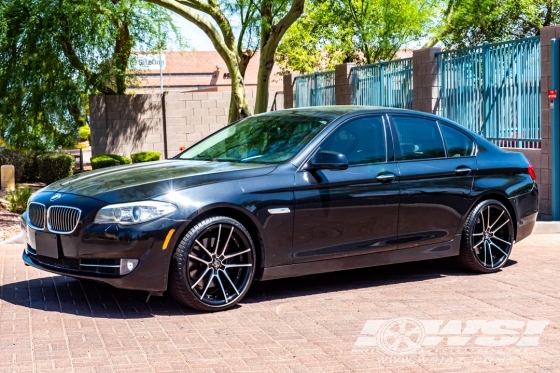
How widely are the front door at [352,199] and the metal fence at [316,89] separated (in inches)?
563

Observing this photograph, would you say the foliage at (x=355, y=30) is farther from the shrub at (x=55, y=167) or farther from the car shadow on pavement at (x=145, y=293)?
the car shadow on pavement at (x=145, y=293)

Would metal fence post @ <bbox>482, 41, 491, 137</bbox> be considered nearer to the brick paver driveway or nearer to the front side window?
the brick paver driveway

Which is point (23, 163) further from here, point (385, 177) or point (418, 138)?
point (385, 177)

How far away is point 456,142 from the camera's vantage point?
8.63m

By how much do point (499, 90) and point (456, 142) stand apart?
538cm

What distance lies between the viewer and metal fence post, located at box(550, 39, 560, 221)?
481 inches

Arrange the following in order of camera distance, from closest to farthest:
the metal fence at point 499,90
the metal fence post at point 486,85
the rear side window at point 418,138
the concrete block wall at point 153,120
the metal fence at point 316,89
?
the rear side window at point 418,138, the metal fence at point 499,90, the metal fence post at point 486,85, the metal fence at point 316,89, the concrete block wall at point 153,120

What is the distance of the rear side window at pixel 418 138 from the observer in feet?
26.9

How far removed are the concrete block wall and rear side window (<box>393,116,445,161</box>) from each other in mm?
19537

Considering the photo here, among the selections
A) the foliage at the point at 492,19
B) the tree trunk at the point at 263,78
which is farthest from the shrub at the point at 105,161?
the foliage at the point at 492,19

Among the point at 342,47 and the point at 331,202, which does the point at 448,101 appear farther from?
the point at 342,47

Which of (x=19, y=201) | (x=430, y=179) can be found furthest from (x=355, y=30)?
(x=430, y=179)

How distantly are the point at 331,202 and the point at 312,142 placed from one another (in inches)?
21.5

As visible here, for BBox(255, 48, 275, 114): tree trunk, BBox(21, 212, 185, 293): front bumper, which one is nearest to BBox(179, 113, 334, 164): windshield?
BBox(21, 212, 185, 293): front bumper
